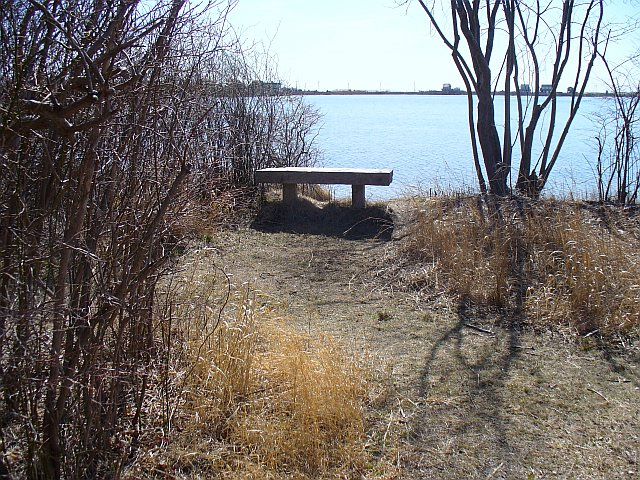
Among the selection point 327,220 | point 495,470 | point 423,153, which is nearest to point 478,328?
point 495,470

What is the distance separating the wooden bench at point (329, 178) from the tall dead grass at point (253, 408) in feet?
16.5

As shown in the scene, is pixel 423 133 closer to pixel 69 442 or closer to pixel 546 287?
pixel 546 287

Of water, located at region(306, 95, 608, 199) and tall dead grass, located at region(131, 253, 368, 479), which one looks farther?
water, located at region(306, 95, 608, 199)

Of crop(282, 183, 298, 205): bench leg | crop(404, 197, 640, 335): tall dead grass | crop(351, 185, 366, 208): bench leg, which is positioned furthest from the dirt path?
crop(282, 183, 298, 205): bench leg

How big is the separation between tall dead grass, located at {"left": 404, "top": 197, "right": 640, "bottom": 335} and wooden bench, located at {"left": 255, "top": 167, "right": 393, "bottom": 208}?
1.53 meters

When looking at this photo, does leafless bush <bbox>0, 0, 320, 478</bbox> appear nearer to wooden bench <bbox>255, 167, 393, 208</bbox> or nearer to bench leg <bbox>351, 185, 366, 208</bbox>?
wooden bench <bbox>255, 167, 393, 208</bbox>

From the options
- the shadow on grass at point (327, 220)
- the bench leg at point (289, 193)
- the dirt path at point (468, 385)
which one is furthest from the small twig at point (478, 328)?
the bench leg at point (289, 193)

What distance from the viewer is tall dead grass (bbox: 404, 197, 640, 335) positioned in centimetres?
Answer: 497

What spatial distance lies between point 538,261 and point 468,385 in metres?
2.37

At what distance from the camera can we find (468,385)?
12.6 ft

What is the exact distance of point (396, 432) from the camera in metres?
3.29

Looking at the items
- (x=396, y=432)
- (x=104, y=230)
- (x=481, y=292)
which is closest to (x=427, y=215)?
(x=481, y=292)

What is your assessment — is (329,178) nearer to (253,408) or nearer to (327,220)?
(327,220)

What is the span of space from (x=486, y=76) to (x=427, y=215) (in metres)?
3.04
